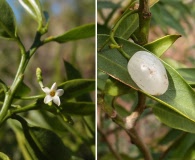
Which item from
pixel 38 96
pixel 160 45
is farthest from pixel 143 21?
pixel 38 96

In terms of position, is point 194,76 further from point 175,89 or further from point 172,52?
point 172,52

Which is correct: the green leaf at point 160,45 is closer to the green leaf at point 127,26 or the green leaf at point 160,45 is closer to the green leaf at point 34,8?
the green leaf at point 127,26

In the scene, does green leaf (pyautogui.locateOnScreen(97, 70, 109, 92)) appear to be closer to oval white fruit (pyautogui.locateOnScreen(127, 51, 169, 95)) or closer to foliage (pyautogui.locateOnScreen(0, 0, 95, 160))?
foliage (pyautogui.locateOnScreen(0, 0, 95, 160))

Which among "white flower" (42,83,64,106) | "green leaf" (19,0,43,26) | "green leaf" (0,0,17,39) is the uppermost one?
"green leaf" (0,0,17,39)

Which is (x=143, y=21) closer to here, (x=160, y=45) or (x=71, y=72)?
(x=160, y=45)

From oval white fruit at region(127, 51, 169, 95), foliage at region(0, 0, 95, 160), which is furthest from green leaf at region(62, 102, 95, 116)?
oval white fruit at region(127, 51, 169, 95)

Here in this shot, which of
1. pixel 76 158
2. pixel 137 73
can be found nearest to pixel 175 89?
pixel 137 73
